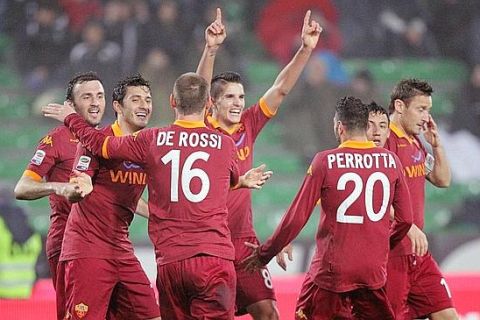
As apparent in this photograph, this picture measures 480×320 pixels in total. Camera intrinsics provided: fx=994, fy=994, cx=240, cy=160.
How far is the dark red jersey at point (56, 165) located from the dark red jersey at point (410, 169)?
7.32 ft

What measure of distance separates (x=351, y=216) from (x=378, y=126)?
49.0 inches

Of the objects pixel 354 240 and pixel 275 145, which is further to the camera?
pixel 275 145

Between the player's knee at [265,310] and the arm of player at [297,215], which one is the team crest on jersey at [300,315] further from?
the player's knee at [265,310]

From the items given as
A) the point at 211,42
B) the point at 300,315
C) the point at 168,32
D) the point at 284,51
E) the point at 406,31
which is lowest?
the point at 300,315

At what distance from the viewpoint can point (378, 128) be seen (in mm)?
7031

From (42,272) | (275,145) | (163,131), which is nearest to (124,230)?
(163,131)

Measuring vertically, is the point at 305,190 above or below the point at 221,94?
below

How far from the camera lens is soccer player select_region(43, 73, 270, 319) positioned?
5.67 m

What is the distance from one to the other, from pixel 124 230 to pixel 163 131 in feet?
3.09

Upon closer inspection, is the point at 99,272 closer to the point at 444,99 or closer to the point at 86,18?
the point at 86,18

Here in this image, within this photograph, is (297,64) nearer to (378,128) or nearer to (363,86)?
(378,128)

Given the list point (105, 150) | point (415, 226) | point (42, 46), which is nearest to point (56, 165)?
point (105, 150)

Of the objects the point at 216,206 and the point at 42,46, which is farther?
the point at 42,46

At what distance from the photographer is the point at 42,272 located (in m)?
11.8
